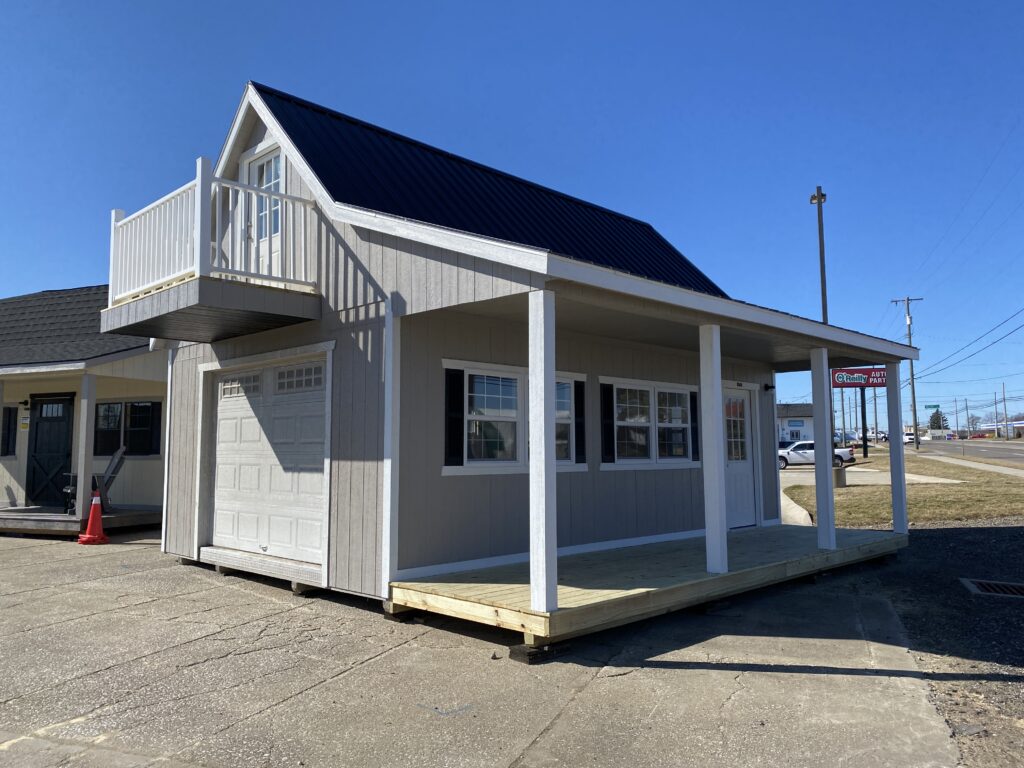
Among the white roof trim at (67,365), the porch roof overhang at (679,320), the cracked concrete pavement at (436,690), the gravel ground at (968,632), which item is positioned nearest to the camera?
the cracked concrete pavement at (436,690)

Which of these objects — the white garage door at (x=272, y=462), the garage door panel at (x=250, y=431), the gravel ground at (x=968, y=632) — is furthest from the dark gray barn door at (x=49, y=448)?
the gravel ground at (x=968, y=632)

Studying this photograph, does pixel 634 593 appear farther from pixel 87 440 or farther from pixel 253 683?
pixel 87 440

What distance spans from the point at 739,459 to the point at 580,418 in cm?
368

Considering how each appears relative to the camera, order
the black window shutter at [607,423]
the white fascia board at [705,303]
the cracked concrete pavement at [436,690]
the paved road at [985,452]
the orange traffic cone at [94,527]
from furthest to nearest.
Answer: the paved road at [985,452] → the orange traffic cone at [94,527] → the black window shutter at [607,423] → the white fascia board at [705,303] → the cracked concrete pavement at [436,690]

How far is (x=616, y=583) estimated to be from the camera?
21.7ft

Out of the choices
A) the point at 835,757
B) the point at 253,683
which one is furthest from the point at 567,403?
the point at 835,757

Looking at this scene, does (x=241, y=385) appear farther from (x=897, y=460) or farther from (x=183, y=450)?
(x=897, y=460)

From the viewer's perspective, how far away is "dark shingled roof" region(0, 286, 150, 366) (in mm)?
13047

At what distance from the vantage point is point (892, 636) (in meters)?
6.27

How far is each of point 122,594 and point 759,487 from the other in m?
8.77

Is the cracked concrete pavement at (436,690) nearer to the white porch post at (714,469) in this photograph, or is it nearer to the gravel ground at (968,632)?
the gravel ground at (968,632)

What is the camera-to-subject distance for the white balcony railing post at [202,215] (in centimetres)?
686

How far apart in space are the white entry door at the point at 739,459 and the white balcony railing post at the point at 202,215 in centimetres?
732

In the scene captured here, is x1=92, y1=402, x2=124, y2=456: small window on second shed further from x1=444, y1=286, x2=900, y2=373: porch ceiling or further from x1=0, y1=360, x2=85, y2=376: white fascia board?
x1=444, y1=286, x2=900, y2=373: porch ceiling
